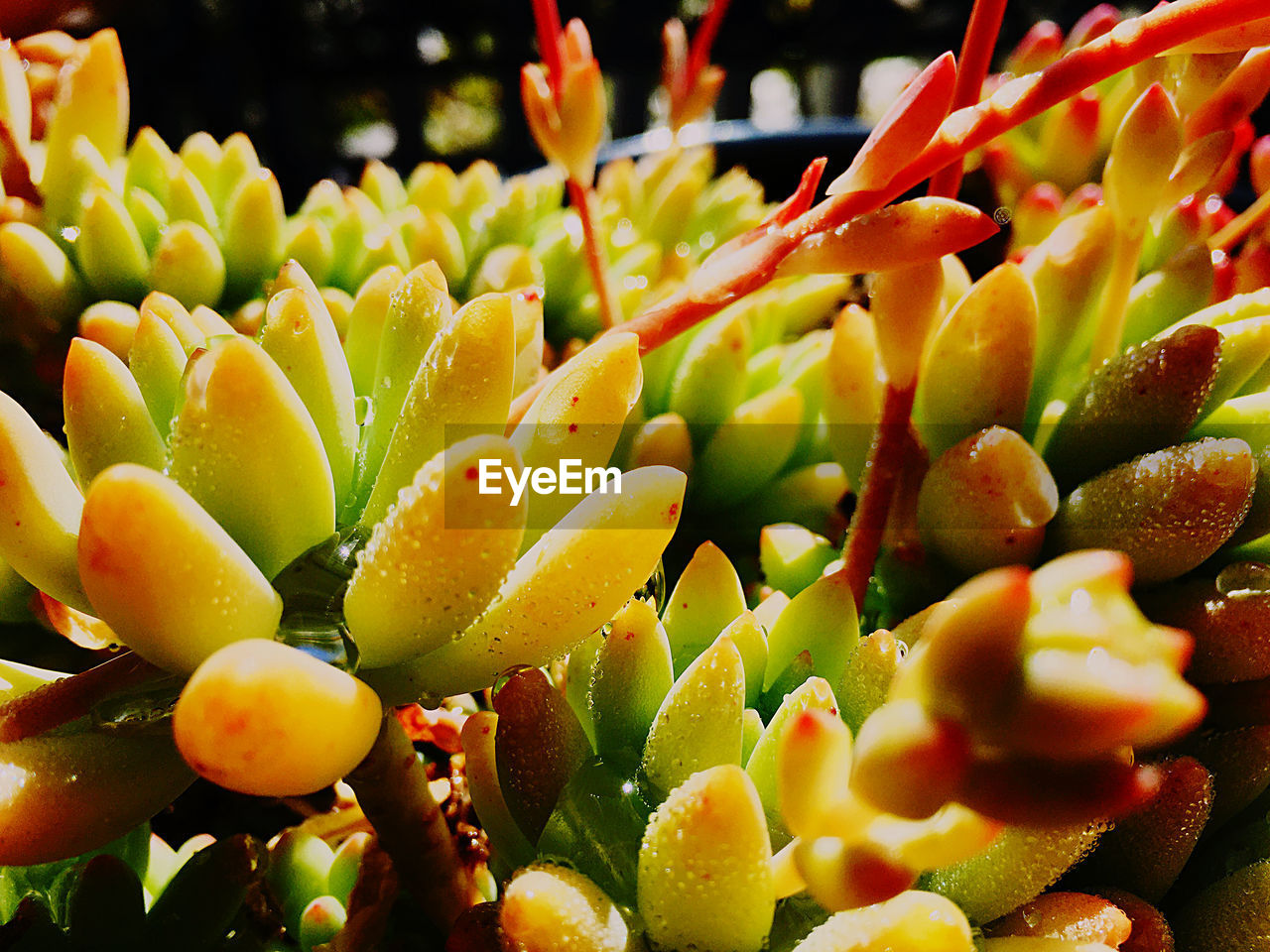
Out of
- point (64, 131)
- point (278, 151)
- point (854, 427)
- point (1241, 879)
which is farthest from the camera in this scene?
point (278, 151)

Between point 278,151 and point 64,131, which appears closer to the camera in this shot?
point 64,131

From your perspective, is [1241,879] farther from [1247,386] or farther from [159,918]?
[159,918]

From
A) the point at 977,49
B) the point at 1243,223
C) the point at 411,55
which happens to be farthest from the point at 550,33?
the point at 411,55

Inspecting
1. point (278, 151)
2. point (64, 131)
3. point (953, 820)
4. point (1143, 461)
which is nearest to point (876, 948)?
point (953, 820)

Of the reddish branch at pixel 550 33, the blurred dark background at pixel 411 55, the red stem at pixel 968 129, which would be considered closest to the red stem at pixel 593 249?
the reddish branch at pixel 550 33

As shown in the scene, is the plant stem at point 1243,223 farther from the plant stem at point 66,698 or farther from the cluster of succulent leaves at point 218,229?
the plant stem at point 66,698

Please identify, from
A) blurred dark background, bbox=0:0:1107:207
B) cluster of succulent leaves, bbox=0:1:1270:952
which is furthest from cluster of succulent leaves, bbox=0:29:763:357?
blurred dark background, bbox=0:0:1107:207
